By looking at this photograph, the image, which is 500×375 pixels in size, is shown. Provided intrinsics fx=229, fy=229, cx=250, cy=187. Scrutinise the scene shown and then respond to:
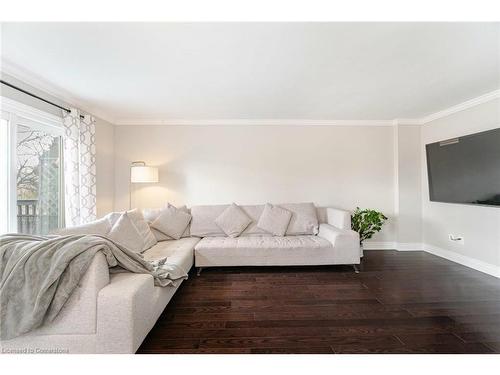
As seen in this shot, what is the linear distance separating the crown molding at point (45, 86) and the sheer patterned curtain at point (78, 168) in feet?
0.57

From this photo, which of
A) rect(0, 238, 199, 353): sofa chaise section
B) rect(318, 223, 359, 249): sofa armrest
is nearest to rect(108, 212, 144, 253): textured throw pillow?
rect(0, 238, 199, 353): sofa chaise section

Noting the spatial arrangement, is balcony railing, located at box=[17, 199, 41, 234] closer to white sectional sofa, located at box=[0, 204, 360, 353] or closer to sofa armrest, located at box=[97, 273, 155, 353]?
white sectional sofa, located at box=[0, 204, 360, 353]

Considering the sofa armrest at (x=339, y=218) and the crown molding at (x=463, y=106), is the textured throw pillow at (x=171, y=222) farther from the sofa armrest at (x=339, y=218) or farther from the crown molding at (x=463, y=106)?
the crown molding at (x=463, y=106)

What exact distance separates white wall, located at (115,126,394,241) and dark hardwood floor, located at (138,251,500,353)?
141 centimetres

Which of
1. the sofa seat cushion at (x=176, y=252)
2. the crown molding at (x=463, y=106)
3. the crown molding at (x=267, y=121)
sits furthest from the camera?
the crown molding at (x=267, y=121)

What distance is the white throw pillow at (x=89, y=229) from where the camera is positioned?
207 cm

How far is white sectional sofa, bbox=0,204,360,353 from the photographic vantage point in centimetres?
142

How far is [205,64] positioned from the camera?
2.16 m

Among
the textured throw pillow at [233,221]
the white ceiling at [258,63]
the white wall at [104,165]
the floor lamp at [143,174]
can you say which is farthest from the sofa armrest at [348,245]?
the white wall at [104,165]

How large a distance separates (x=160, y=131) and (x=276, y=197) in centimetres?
242
